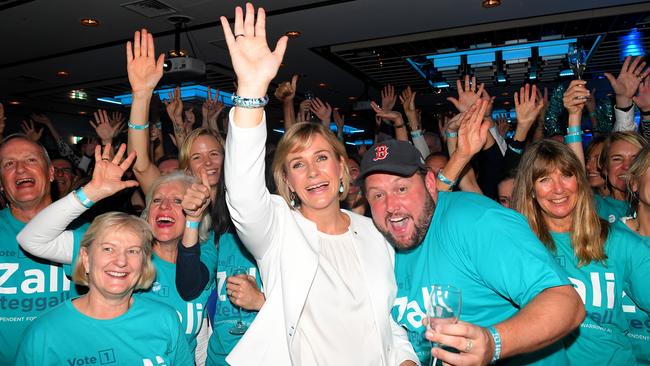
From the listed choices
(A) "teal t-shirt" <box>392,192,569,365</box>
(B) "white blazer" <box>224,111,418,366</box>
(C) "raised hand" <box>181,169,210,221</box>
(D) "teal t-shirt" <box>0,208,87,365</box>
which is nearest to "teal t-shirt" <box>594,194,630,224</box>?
(A) "teal t-shirt" <box>392,192,569,365</box>

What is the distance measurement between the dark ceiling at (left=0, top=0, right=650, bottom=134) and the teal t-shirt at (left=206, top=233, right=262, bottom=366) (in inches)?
164

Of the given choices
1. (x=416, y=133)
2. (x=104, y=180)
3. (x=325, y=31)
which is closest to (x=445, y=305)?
(x=104, y=180)

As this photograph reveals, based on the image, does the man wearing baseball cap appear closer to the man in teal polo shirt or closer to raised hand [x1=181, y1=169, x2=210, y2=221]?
the man in teal polo shirt

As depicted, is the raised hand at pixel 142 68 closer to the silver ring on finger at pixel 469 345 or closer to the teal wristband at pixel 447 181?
the teal wristband at pixel 447 181

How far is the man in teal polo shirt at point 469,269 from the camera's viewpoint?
4.25 feet

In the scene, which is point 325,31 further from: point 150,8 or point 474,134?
point 474,134

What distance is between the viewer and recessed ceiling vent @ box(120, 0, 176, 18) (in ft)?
19.0

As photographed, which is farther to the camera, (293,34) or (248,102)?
(293,34)

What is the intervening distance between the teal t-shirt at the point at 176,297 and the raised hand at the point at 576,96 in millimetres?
2353

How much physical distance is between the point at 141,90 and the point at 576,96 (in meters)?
2.56

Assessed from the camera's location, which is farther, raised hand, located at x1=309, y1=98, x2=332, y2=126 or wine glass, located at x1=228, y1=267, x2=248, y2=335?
raised hand, located at x1=309, y1=98, x2=332, y2=126

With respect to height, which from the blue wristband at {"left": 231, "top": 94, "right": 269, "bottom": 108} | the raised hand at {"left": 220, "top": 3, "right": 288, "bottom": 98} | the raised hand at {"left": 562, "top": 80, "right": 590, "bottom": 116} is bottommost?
the blue wristband at {"left": 231, "top": 94, "right": 269, "bottom": 108}

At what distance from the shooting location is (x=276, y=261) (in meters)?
1.79

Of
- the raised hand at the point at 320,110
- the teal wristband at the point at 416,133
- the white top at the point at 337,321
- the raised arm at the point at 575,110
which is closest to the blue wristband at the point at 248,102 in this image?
the white top at the point at 337,321
